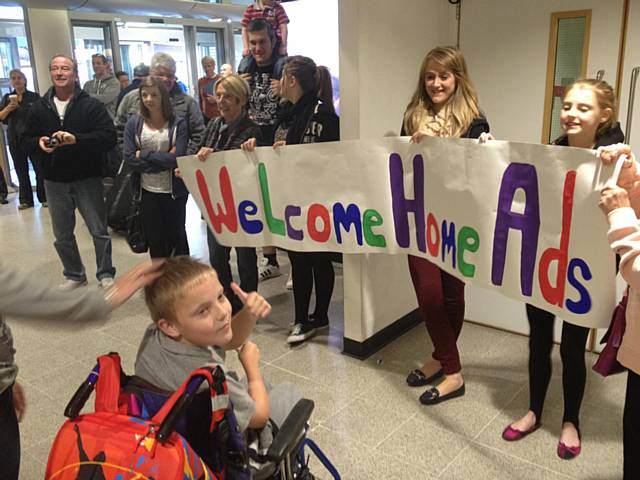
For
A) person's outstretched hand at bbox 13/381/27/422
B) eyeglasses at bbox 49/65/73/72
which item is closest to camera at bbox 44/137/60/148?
eyeglasses at bbox 49/65/73/72

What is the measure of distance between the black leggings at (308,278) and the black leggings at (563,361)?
1.28 meters

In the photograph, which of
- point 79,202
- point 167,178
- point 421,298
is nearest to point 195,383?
point 421,298

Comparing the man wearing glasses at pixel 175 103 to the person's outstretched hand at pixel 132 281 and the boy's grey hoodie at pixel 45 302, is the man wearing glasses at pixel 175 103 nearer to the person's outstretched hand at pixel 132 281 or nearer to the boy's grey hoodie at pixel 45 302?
the person's outstretched hand at pixel 132 281

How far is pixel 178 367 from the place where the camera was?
137 centimetres

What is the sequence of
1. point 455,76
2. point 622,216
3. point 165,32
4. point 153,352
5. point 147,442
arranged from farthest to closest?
point 165,32, point 455,76, point 622,216, point 153,352, point 147,442

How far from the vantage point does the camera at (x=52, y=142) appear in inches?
147

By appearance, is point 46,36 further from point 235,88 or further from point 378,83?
point 378,83

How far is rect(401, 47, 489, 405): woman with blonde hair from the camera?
2.33 meters

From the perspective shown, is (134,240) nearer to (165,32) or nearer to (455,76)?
(455,76)

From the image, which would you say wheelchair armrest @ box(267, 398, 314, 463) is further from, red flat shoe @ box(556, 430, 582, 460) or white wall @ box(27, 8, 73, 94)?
white wall @ box(27, 8, 73, 94)

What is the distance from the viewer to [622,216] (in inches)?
60.4

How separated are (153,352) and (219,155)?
161 centimetres

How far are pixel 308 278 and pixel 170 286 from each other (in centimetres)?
186

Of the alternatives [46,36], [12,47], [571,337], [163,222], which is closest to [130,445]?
[571,337]
